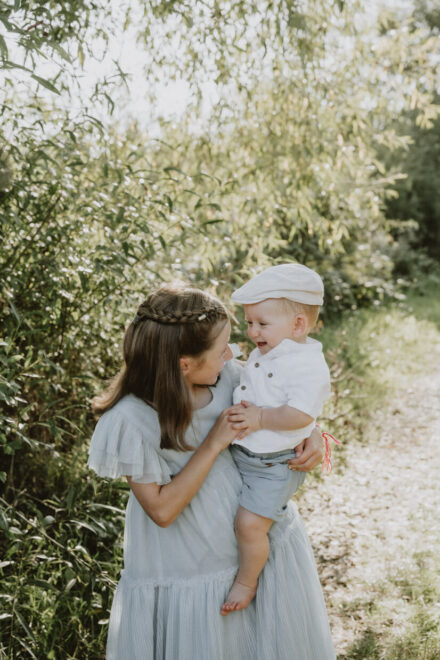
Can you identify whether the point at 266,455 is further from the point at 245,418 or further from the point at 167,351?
the point at 167,351

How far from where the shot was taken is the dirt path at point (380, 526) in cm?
302

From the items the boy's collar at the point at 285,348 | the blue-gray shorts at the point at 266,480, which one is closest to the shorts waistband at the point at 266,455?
the blue-gray shorts at the point at 266,480

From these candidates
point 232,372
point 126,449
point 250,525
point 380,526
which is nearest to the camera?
point 126,449

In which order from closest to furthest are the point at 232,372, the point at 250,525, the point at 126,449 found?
the point at 126,449 < the point at 250,525 < the point at 232,372

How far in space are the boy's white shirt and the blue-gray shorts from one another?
0.04 metres

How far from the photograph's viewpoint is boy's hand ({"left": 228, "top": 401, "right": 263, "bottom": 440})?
1589mm

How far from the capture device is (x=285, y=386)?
168 cm

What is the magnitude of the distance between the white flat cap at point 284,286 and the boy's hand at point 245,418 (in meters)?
0.31

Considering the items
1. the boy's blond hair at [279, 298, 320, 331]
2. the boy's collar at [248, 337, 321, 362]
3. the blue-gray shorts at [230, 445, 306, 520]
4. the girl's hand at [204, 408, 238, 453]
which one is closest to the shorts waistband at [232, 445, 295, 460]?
the blue-gray shorts at [230, 445, 306, 520]

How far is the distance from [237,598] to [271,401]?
525mm

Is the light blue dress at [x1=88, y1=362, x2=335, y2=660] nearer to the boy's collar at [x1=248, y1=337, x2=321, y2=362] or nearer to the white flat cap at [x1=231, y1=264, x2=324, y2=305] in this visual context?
the boy's collar at [x1=248, y1=337, x2=321, y2=362]

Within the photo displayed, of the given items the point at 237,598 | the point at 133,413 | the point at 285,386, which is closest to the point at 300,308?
the point at 285,386

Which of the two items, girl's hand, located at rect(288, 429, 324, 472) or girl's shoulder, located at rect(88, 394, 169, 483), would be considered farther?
girl's hand, located at rect(288, 429, 324, 472)

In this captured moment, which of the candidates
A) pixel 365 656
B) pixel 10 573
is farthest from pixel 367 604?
pixel 10 573
